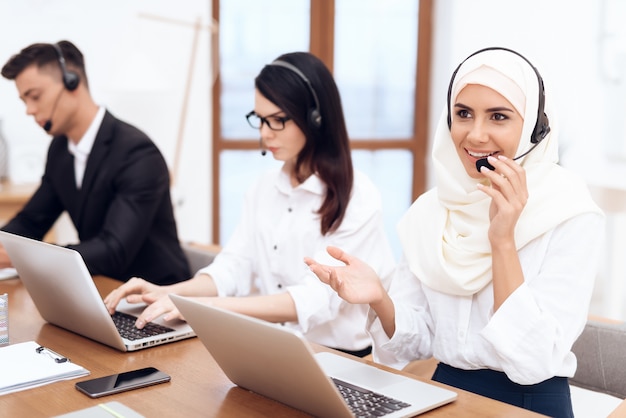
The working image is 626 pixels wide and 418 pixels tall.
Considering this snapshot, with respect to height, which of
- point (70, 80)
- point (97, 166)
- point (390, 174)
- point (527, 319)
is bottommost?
point (390, 174)

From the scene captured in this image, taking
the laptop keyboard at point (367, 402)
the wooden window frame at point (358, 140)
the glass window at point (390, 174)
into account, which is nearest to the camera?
the laptop keyboard at point (367, 402)

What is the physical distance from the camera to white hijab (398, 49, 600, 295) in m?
1.55

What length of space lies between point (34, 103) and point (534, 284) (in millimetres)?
1814

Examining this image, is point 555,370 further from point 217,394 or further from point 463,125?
point 217,394

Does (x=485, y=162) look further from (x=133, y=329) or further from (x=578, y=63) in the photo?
(x=578, y=63)

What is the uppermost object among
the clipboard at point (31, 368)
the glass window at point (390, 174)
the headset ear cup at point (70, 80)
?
the headset ear cup at point (70, 80)

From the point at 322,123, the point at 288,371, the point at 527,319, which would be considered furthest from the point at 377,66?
the point at 288,371

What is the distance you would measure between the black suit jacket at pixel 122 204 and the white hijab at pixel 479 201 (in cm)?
101

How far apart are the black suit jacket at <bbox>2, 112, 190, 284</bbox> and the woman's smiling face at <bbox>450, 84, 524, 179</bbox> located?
1.21 meters

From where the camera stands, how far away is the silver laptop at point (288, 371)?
1132 millimetres

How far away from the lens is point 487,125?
157cm

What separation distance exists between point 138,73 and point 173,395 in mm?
2815

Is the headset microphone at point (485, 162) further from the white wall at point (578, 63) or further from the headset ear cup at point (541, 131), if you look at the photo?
the white wall at point (578, 63)

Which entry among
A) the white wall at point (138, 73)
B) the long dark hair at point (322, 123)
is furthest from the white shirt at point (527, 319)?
the white wall at point (138, 73)
